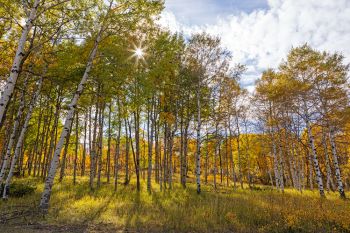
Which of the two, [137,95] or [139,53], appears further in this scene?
[139,53]

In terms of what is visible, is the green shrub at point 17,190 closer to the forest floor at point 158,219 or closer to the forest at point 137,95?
the forest at point 137,95

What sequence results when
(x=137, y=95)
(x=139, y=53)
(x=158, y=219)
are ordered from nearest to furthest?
(x=158, y=219) < (x=137, y=95) < (x=139, y=53)

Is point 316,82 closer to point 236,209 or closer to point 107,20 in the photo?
point 236,209

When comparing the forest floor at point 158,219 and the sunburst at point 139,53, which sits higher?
the sunburst at point 139,53

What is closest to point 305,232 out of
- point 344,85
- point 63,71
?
point 63,71

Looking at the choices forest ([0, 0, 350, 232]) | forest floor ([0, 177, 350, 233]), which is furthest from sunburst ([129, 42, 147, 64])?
forest floor ([0, 177, 350, 233])

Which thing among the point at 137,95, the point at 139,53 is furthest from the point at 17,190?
the point at 139,53

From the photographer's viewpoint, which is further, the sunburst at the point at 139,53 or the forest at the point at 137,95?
the sunburst at the point at 139,53

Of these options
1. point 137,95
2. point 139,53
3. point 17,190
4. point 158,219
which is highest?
point 139,53

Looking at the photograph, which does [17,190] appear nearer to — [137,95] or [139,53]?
[137,95]

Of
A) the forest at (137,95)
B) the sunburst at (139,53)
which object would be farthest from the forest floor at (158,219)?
the sunburst at (139,53)

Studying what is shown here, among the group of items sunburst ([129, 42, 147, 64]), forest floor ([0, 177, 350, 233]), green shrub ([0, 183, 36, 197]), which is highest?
sunburst ([129, 42, 147, 64])

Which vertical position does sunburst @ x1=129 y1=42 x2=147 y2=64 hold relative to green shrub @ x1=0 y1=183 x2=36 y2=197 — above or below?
above

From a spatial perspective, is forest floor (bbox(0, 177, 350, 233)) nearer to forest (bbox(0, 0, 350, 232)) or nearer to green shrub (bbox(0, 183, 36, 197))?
forest (bbox(0, 0, 350, 232))
